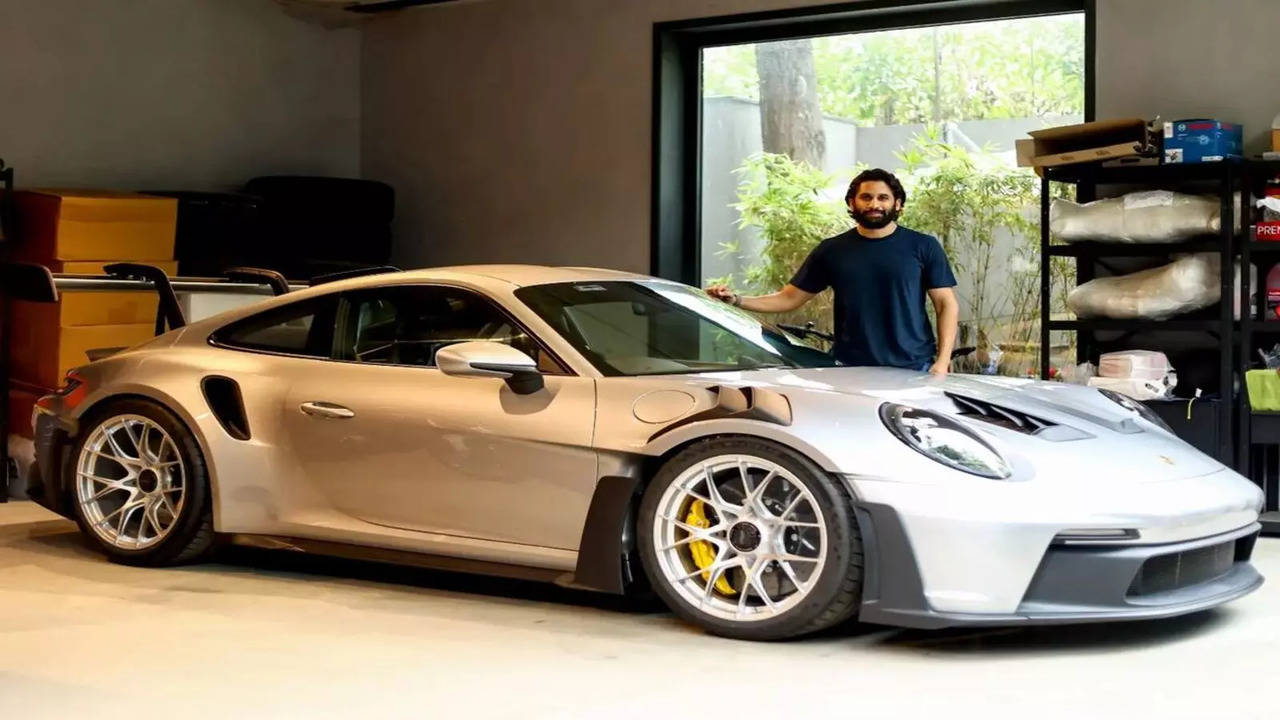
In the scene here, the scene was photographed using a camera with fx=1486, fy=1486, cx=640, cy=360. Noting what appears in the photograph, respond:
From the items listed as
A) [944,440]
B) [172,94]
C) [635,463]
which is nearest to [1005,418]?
[944,440]

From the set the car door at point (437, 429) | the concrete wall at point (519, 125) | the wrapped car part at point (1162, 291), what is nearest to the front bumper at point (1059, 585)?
the car door at point (437, 429)

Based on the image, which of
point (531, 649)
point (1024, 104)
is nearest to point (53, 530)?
point (531, 649)

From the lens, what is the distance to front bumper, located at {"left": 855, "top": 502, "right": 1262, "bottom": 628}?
3.45 meters

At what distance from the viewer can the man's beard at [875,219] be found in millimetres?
5195

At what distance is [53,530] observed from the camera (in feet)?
18.8

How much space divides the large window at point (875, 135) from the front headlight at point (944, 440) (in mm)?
3389

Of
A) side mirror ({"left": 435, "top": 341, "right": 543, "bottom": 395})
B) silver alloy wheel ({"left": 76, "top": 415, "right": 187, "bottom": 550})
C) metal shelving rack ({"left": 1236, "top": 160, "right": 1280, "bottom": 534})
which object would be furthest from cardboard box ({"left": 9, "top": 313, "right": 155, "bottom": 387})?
metal shelving rack ({"left": 1236, "top": 160, "right": 1280, "bottom": 534})

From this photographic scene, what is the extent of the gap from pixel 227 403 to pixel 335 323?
430 millimetres

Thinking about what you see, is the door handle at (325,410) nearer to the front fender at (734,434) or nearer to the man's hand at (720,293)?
the front fender at (734,434)

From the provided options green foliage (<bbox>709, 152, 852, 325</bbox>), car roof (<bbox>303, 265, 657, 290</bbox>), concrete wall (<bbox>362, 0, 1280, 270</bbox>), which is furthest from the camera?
concrete wall (<bbox>362, 0, 1280, 270</bbox>)

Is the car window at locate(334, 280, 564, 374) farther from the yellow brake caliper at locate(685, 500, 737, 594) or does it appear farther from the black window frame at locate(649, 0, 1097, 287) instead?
the black window frame at locate(649, 0, 1097, 287)

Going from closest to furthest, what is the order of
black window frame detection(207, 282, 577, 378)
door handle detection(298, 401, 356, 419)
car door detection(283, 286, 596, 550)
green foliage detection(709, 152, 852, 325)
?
A: car door detection(283, 286, 596, 550) < black window frame detection(207, 282, 577, 378) < door handle detection(298, 401, 356, 419) < green foliage detection(709, 152, 852, 325)

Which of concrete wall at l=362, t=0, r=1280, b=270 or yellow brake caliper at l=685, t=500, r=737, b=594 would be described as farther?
concrete wall at l=362, t=0, r=1280, b=270

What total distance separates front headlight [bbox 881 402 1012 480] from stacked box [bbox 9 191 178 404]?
14.3ft
